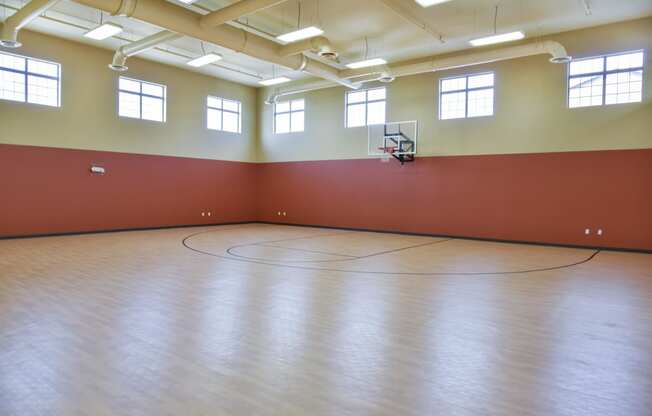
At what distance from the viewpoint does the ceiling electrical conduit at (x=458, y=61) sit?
32.9 ft

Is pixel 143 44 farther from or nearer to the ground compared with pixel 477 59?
farther from the ground

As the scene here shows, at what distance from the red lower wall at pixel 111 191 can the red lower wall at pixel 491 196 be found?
2599 mm

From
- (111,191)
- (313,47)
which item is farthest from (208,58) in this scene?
(111,191)

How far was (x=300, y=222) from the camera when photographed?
16.8 m

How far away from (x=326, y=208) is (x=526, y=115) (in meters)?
7.32

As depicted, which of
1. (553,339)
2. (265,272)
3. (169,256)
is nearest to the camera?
(553,339)

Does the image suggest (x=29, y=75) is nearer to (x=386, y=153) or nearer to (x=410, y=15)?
(x=410, y=15)

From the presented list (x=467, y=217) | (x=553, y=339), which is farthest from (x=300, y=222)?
(x=553, y=339)

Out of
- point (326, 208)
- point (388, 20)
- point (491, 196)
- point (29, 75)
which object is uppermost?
point (388, 20)

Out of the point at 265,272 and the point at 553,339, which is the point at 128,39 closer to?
the point at 265,272

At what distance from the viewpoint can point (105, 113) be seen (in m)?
13.3

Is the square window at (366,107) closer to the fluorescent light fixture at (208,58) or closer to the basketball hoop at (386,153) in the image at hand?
the basketball hoop at (386,153)

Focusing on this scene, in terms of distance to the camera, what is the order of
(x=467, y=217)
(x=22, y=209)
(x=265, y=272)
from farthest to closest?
(x=467, y=217) → (x=22, y=209) → (x=265, y=272)

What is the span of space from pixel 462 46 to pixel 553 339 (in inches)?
409
